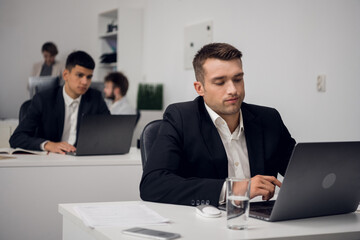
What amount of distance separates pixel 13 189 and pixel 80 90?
825 mm

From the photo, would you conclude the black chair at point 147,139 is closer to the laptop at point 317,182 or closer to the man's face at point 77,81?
the laptop at point 317,182

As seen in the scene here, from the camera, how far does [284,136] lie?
1.83m

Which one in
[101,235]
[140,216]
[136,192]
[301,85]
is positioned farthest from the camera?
[301,85]

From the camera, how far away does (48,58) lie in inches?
240

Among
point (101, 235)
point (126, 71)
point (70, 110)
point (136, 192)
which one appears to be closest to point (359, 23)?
point (136, 192)

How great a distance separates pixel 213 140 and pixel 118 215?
20.9 inches

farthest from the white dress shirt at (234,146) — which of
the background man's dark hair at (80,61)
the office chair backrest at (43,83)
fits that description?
the office chair backrest at (43,83)

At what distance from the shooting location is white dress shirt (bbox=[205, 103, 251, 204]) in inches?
66.8

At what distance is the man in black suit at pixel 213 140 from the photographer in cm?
147

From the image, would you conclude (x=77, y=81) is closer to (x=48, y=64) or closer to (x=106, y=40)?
(x=48, y=64)

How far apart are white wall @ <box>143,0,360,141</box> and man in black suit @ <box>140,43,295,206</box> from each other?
4.33ft

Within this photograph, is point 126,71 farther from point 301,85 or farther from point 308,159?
point 308,159

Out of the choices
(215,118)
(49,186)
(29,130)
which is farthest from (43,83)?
(215,118)

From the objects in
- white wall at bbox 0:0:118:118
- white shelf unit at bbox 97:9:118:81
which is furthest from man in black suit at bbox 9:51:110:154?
white wall at bbox 0:0:118:118
